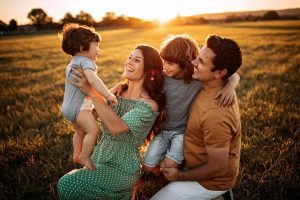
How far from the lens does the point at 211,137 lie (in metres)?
2.53

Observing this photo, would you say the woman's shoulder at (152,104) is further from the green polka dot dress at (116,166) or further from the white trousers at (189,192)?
the white trousers at (189,192)

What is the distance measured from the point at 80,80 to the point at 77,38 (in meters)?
0.46

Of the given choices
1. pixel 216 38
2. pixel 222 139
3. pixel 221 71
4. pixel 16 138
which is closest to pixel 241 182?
pixel 222 139

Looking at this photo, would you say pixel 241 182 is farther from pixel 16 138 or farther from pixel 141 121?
pixel 16 138

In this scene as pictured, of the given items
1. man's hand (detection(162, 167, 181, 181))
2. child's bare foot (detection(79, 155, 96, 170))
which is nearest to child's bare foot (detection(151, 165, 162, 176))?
man's hand (detection(162, 167, 181, 181))

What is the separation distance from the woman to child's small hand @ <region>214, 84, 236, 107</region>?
704mm

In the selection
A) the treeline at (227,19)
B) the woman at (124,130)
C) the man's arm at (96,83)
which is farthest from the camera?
the treeline at (227,19)

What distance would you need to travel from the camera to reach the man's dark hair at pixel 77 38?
3045 millimetres

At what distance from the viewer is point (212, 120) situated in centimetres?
253

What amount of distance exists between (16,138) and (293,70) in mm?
9195

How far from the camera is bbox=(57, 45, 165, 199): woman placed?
9.23ft

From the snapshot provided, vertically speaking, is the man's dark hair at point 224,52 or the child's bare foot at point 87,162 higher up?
the man's dark hair at point 224,52

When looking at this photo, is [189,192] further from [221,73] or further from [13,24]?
[13,24]

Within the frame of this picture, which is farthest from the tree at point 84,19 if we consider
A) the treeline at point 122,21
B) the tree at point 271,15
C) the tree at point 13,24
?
the tree at point 271,15
